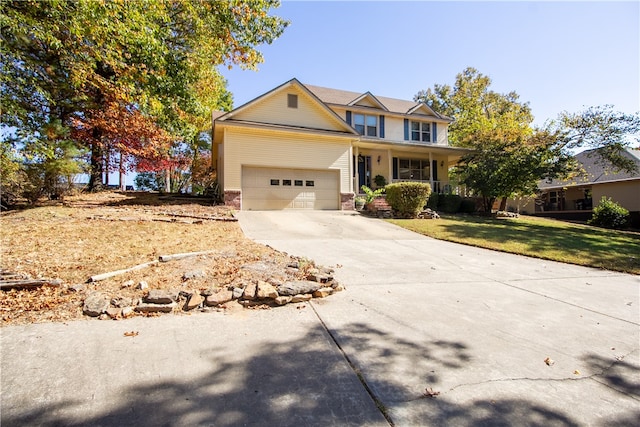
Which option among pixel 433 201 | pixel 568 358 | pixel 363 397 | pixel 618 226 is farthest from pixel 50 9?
pixel 618 226

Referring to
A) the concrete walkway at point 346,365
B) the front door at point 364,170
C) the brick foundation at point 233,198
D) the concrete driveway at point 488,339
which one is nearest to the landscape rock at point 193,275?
the concrete walkway at point 346,365

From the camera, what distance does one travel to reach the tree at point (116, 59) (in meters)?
6.77

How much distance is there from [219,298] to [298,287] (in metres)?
0.98

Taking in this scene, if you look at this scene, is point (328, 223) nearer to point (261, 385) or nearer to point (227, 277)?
point (227, 277)

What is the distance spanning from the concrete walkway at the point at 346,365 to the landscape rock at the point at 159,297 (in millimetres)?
273

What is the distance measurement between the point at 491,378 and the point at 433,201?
16.3m

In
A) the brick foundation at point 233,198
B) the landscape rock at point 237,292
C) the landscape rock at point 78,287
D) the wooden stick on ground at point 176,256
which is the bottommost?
the landscape rock at point 237,292

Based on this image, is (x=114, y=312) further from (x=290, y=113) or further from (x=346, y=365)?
(x=290, y=113)

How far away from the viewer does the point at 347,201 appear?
1595cm

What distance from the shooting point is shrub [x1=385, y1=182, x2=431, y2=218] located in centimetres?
→ 1356

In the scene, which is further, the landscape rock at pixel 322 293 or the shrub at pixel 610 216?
the shrub at pixel 610 216

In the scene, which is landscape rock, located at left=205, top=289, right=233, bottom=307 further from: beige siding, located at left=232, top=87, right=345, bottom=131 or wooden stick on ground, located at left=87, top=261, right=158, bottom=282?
beige siding, located at left=232, top=87, right=345, bottom=131

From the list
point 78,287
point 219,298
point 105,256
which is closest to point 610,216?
point 219,298

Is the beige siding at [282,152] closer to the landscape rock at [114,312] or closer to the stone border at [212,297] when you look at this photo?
the stone border at [212,297]
